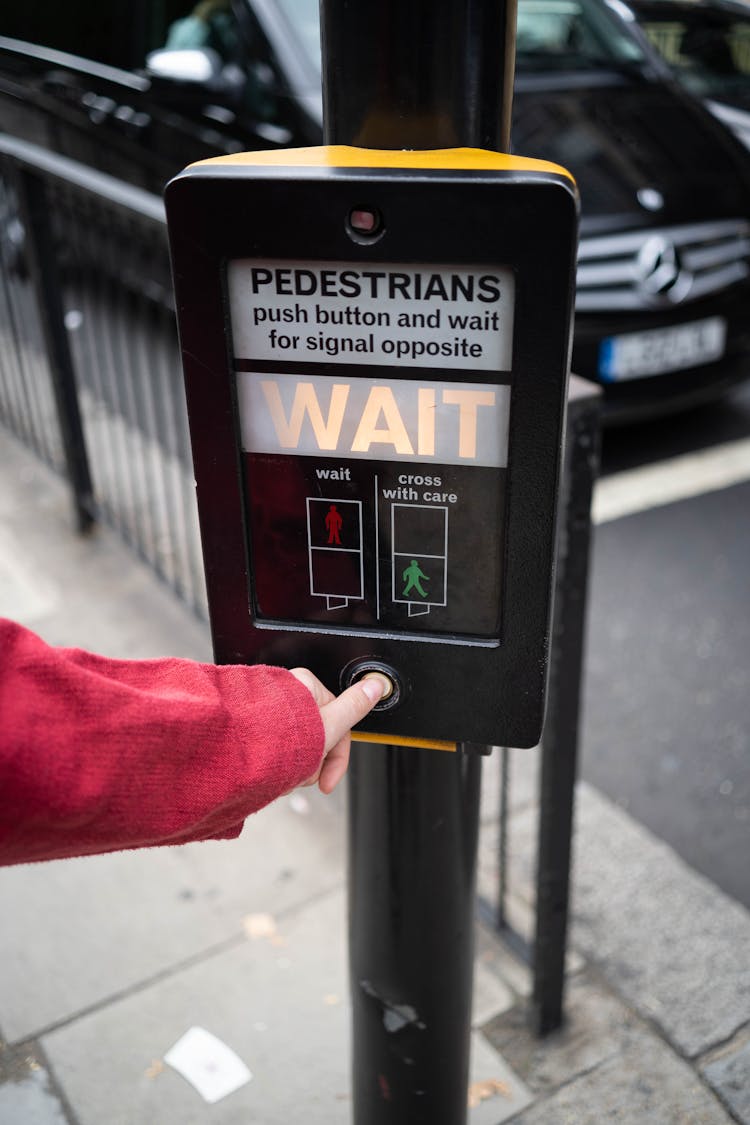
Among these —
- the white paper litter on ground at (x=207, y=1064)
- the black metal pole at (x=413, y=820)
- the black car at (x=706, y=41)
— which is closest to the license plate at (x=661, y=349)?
the black car at (x=706, y=41)

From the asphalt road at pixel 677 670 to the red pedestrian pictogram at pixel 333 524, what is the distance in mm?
1953

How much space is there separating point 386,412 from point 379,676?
1.01ft

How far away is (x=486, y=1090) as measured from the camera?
2.08 m

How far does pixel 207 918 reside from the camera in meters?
2.46

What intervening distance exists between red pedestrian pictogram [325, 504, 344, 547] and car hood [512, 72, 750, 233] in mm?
3893

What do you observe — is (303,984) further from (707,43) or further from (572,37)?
(707,43)

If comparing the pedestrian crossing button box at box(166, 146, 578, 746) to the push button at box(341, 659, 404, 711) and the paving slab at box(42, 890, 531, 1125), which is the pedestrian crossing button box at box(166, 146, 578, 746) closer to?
the push button at box(341, 659, 404, 711)

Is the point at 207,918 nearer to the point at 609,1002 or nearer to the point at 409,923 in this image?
the point at 609,1002

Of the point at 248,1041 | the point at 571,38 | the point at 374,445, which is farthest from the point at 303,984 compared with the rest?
the point at 571,38

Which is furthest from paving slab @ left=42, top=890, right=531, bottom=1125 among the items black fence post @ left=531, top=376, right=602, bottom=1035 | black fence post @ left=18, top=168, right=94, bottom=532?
black fence post @ left=18, top=168, right=94, bottom=532

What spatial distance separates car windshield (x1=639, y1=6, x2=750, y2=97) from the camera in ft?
21.6

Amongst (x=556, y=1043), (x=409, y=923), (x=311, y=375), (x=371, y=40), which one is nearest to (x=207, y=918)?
(x=556, y=1043)

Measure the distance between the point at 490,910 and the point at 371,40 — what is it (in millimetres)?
1879

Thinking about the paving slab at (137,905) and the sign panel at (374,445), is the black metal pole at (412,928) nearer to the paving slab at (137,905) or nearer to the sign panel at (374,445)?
the sign panel at (374,445)
